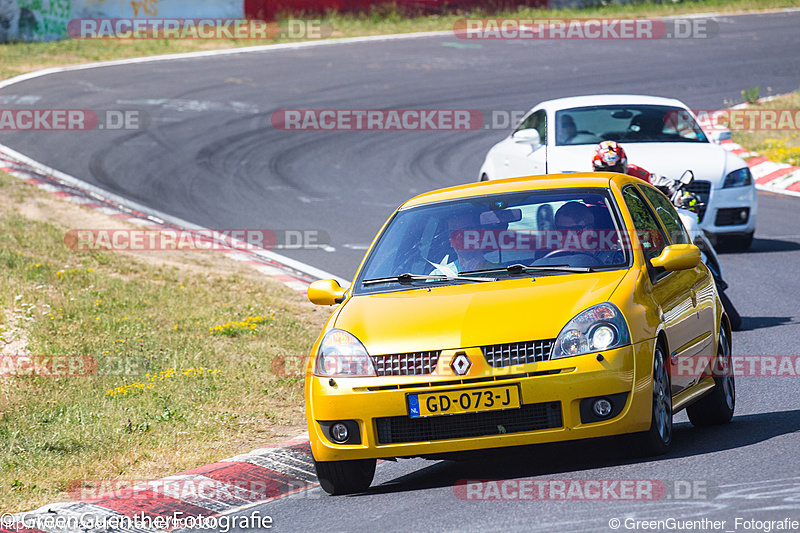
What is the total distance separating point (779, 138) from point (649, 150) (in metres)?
9.52

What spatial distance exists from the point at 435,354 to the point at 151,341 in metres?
4.62

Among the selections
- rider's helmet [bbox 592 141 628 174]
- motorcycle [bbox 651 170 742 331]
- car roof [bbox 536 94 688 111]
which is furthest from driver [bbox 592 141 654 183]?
car roof [bbox 536 94 688 111]

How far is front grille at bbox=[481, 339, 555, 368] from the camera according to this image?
5.76m

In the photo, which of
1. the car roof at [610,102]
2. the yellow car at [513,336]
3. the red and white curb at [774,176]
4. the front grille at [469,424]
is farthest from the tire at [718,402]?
the red and white curb at [774,176]

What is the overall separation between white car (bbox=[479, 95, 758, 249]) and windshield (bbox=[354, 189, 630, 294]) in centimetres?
567

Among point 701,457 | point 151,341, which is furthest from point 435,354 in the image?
point 151,341

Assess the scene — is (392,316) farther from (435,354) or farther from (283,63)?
(283,63)

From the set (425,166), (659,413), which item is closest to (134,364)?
(659,413)

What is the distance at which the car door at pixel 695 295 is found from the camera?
22.4 feet

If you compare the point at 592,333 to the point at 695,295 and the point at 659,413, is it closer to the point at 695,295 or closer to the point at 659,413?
the point at 659,413

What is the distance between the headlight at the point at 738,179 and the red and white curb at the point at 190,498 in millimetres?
7550

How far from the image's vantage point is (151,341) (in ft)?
32.4

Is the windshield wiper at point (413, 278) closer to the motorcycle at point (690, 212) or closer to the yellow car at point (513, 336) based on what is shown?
the yellow car at point (513, 336)

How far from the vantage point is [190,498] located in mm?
6359
